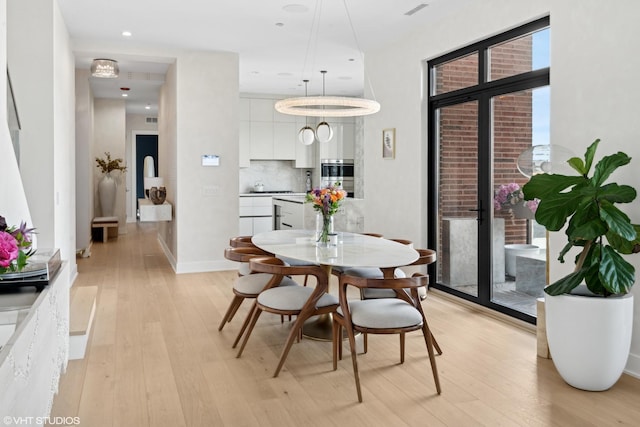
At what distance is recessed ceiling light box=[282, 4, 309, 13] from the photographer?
16.3ft

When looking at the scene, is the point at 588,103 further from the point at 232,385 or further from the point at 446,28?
the point at 232,385

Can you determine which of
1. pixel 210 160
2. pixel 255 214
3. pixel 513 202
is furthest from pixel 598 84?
pixel 255 214

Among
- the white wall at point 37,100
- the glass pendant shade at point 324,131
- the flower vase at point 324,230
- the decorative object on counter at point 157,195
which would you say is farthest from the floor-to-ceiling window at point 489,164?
the decorative object on counter at point 157,195

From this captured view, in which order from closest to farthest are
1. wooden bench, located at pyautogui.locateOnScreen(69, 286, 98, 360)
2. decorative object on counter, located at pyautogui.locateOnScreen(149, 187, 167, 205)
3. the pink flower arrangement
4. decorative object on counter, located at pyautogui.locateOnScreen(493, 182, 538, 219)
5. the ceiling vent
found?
wooden bench, located at pyautogui.locateOnScreen(69, 286, 98, 360), decorative object on counter, located at pyautogui.locateOnScreen(493, 182, 538, 219), the pink flower arrangement, the ceiling vent, decorative object on counter, located at pyautogui.locateOnScreen(149, 187, 167, 205)

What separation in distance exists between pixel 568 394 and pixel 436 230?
270 cm

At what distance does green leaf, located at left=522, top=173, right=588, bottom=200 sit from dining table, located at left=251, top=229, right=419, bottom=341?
0.82 metres

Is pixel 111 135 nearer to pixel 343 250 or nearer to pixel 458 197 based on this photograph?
pixel 458 197

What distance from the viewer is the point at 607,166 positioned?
9.93ft

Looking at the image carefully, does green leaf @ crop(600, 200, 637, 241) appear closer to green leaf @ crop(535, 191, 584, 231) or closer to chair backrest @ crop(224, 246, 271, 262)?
green leaf @ crop(535, 191, 584, 231)

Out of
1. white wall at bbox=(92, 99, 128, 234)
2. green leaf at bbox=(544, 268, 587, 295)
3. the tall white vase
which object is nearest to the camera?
green leaf at bbox=(544, 268, 587, 295)

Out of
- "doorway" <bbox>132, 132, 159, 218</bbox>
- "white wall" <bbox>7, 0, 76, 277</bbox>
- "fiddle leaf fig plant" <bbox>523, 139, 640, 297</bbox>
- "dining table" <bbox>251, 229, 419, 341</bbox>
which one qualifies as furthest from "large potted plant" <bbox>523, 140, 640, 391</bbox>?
"doorway" <bbox>132, 132, 159, 218</bbox>

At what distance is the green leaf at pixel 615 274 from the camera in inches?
113

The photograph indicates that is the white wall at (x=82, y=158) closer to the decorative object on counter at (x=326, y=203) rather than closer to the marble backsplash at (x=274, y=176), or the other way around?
the marble backsplash at (x=274, y=176)

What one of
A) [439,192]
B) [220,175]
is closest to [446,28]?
[439,192]
